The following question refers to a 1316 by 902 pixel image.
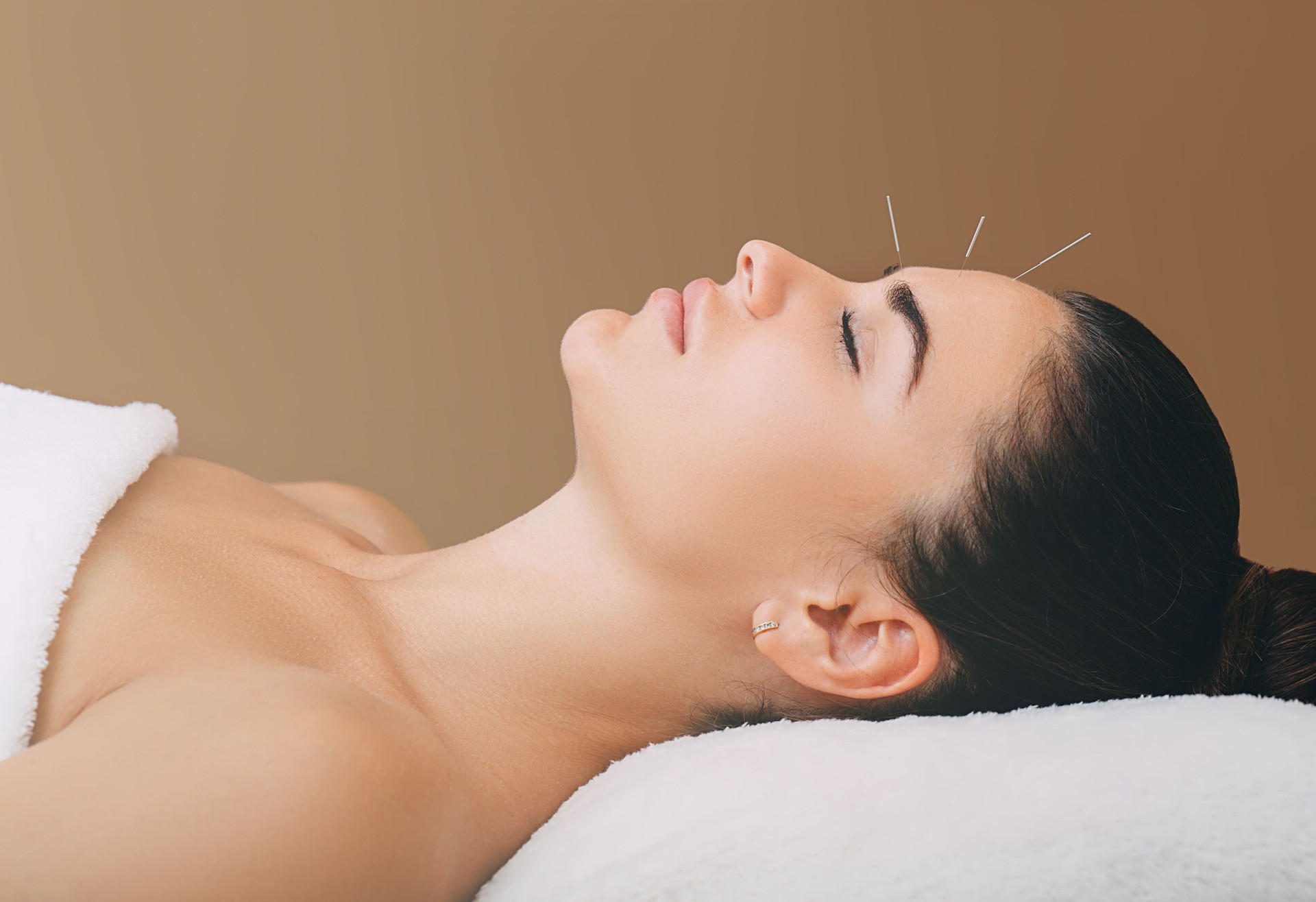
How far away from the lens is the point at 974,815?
787mm

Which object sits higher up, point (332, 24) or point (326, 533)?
point (332, 24)

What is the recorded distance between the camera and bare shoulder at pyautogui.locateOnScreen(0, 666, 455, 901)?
2.24 ft

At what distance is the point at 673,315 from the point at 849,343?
21 cm

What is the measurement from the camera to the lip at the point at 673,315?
109 centimetres

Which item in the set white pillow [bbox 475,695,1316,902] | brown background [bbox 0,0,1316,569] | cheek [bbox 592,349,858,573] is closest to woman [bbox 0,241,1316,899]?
cheek [bbox 592,349,858,573]

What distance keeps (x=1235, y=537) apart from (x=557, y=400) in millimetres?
1510

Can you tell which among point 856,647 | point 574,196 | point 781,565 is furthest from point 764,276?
point 574,196

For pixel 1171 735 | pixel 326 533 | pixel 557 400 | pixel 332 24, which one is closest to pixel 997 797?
pixel 1171 735

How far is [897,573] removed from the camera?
3.38ft

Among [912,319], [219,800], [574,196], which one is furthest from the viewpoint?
[574,196]

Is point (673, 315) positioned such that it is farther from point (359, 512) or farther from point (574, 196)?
point (574, 196)

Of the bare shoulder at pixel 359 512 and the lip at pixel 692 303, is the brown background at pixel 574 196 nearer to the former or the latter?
the bare shoulder at pixel 359 512

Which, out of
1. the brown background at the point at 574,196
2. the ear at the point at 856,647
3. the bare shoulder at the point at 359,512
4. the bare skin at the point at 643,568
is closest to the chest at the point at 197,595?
the bare skin at the point at 643,568

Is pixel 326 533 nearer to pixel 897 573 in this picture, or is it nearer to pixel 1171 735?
pixel 897 573
